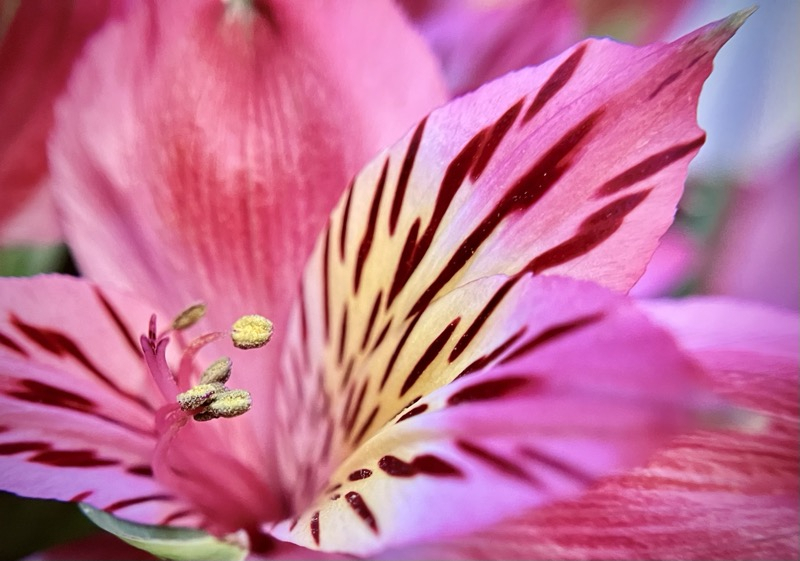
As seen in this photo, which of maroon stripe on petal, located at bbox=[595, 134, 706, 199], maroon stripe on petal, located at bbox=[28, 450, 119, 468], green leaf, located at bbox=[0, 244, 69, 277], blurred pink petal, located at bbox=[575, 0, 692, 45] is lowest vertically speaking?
maroon stripe on petal, located at bbox=[28, 450, 119, 468]

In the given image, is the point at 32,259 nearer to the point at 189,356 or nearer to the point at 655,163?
the point at 189,356

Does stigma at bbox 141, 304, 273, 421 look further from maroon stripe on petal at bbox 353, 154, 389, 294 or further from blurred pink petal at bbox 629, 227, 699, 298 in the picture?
blurred pink petal at bbox 629, 227, 699, 298

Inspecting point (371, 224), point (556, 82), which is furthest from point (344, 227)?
point (556, 82)

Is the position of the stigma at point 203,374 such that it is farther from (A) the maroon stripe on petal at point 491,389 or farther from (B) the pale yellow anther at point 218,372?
(A) the maroon stripe on petal at point 491,389

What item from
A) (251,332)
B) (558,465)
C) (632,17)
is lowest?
(558,465)

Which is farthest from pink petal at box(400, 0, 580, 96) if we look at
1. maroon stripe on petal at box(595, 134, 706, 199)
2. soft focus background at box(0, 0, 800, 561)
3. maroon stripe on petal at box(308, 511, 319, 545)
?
maroon stripe on petal at box(308, 511, 319, 545)

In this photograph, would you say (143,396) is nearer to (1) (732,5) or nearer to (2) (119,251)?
(2) (119,251)

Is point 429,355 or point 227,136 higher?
point 227,136
